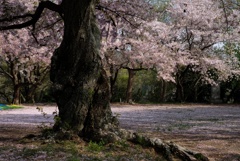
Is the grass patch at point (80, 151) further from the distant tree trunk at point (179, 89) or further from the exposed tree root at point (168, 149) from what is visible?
the distant tree trunk at point (179, 89)

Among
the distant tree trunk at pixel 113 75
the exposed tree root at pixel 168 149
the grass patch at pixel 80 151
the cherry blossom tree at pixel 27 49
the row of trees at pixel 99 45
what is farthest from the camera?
the distant tree trunk at pixel 113 75

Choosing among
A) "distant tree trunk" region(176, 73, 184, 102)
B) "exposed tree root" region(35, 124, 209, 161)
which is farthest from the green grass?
"distant tree trunk" region(176, 73, 184, 102)

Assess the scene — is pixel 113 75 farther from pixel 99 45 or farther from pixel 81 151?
pixel 81 151

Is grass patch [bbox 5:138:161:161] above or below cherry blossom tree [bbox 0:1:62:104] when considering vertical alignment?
below

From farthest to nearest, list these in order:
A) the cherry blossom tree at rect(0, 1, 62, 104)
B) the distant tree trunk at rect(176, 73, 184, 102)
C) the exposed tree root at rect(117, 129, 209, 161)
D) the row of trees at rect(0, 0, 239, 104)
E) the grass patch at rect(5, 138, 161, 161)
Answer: the distant tree trunk at rect(176, 73, 184, 102) < the row of trees at rect(0, 0, 239, 104) < the cherry blossom tree at rect(0, 1, 62, 104) < the exposed tree root at rect(117, 129, 209, 161) < the grass patch at rect(5, 138, 161, 161)

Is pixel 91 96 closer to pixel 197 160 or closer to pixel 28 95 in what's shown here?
pixel 197 160

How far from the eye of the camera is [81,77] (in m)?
6.32

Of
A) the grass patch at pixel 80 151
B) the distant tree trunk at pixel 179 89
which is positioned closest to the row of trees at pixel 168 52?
the distant tree trunk at pixel 179 89

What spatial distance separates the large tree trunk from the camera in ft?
20.4

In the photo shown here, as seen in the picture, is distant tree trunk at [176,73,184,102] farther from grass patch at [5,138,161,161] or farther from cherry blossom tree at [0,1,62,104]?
grass patch at [5,138,161,161]

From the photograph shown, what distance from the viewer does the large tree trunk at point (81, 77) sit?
6.21 m

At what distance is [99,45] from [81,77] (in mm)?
795

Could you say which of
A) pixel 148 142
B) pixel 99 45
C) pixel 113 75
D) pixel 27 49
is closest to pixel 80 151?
pixel 148 142

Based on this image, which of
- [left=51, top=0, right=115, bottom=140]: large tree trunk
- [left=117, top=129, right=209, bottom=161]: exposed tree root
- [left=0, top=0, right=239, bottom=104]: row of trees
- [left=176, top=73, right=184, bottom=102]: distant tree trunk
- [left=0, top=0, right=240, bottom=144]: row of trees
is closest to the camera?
[left=117, top=129, right=209, bottom=161]: exposed tree root
